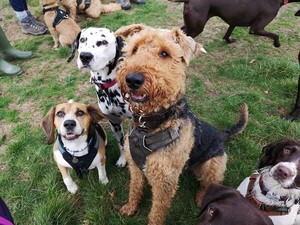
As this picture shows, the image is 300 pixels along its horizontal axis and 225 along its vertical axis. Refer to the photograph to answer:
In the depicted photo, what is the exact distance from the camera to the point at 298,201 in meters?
2.28

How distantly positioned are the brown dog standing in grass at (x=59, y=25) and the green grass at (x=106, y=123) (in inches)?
8.8

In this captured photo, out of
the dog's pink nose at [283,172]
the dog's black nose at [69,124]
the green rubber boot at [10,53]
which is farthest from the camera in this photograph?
the green rubber boot at [10,53]

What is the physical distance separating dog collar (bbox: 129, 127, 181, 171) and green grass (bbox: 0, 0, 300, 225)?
0.90m

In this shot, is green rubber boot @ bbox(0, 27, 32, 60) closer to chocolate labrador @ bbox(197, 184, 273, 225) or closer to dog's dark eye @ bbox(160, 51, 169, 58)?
dog's dark eye @ bbox(160, 51, 169, 58)

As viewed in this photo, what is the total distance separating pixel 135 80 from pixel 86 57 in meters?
0.99

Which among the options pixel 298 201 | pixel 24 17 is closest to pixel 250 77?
pixel 298 201

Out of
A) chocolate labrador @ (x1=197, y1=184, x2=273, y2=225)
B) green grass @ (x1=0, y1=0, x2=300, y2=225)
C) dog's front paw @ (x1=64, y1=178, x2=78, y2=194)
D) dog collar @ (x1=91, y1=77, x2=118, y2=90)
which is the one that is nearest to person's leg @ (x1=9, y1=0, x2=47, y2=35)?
green grass @ (x1=0, y1=0, x2=300, y2=225)

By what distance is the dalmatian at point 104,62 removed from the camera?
8.68 ft

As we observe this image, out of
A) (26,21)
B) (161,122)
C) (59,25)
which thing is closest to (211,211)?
(161,122)

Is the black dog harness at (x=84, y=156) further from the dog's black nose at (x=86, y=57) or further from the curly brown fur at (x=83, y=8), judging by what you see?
the curly brown fur at (x=83, y=8)

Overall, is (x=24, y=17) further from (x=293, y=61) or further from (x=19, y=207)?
(x=293, y=61)

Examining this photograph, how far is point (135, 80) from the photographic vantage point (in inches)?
72.0

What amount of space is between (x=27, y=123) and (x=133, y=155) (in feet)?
7.11

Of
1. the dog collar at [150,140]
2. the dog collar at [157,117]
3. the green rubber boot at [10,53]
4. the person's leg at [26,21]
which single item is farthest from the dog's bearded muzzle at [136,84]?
the person's leg at [26,21]
